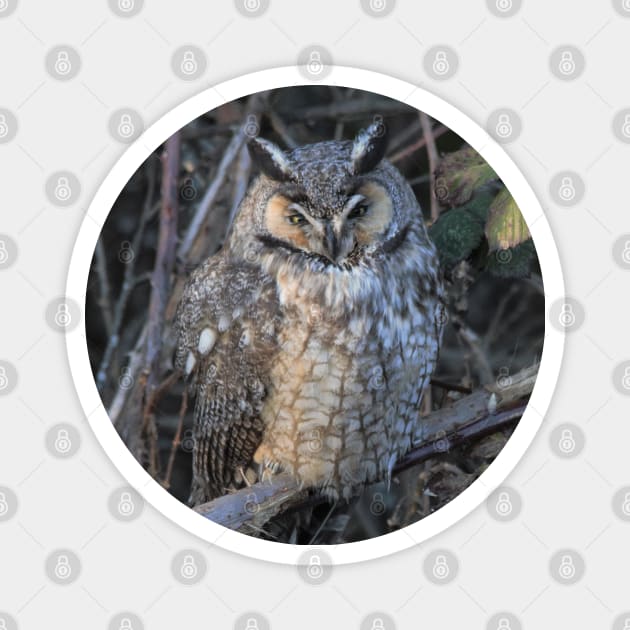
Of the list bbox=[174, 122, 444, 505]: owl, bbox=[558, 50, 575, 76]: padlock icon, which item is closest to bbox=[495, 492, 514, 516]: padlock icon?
bbox=[174, 122, 444, 505]: owl

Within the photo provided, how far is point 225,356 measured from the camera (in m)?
2.46

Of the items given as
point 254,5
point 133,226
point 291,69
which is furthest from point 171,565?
point 133,226

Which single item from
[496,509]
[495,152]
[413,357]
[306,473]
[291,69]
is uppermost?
[495,152]

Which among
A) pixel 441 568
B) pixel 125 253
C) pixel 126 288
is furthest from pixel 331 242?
pixel 125 253

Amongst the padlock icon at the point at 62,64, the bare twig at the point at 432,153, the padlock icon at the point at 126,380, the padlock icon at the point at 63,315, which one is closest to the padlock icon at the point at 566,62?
the bare twig at the point at 432,153

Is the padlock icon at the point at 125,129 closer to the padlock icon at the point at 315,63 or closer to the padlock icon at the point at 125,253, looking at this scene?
the padlock icon at the point at 315,63

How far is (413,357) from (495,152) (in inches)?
24.9

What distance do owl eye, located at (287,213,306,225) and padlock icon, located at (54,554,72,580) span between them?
3.43ft

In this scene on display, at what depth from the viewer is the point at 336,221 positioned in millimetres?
2125

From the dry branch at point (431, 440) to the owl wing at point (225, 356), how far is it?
0.49 ft

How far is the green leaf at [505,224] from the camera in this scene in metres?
2.22

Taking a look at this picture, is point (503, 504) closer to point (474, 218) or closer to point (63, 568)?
point (474, 218)

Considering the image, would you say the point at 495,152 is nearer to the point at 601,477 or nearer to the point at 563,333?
the point at 563,333

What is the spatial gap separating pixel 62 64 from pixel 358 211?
2.70 ft
